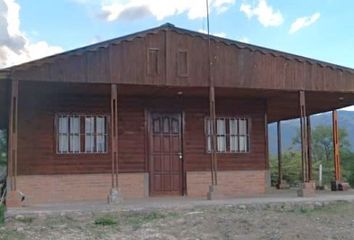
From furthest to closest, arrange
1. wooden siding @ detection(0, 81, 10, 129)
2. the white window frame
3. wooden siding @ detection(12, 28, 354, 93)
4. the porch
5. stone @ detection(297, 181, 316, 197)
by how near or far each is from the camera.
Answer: the white window frame, the porch, stone @ detection(297, 181, 316, 197), wooden siding @ detection(0, 81, 10, 129), wooden siding @ detection(12, 28, 354, 93)

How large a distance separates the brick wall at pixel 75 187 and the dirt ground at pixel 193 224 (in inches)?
162

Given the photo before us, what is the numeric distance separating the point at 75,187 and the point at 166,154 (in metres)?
2.79

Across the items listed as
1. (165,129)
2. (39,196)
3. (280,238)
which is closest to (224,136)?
(165,129)

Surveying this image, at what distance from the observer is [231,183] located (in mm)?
17766

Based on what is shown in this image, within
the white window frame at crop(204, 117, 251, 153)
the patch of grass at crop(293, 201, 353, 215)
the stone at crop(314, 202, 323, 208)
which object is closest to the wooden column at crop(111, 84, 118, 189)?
the white window frame at crop(204, 117, 251, 153)

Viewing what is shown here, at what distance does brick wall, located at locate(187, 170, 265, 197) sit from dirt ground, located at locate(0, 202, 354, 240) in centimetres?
405

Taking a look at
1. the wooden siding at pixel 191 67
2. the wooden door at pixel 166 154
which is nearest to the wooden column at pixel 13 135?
the wooden siding at pixel 191 67

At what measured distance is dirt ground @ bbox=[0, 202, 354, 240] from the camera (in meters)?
10.8

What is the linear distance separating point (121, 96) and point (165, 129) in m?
1.62

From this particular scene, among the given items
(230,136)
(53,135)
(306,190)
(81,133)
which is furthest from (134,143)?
(306,190)

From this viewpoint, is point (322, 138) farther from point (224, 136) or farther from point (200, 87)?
point (200, 87)

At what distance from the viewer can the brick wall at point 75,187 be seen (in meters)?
15.9

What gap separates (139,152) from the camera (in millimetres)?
17078

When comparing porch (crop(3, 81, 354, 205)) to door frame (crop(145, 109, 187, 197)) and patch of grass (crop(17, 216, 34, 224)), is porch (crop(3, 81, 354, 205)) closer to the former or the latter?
door frame (crop(145, 109, 187, 197))
